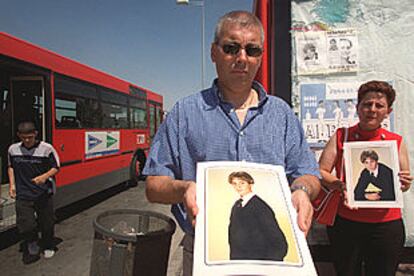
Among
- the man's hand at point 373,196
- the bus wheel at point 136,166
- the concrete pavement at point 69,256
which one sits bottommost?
the concrete pavement at point 69,256

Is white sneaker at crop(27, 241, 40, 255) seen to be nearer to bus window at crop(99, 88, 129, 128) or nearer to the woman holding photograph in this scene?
bus window at crop(99, 88, 129, 128)

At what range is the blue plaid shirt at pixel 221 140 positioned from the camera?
1561 mm

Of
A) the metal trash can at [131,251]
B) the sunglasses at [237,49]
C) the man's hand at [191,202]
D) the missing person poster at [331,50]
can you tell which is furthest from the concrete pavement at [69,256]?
the sunglasses at [237,49]

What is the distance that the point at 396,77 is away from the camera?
3.18 m

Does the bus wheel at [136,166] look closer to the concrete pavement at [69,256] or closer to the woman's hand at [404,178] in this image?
the concrete pavement at [69,256]

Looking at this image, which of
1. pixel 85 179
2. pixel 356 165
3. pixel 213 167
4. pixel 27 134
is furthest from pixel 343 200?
pixel 85 179

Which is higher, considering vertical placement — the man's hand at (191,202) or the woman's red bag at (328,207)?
the man's hand at (191,202)

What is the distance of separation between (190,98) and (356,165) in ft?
4.56

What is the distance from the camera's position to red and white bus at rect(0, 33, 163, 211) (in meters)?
6.26

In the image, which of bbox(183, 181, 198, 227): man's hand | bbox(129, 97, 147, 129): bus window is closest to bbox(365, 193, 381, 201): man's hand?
bbox(183, 181, 198, 227): man's hand

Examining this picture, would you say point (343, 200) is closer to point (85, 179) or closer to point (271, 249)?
point (271, 249)

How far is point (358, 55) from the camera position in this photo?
3170 mm

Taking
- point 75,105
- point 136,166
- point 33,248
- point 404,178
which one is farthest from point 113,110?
point 404,178

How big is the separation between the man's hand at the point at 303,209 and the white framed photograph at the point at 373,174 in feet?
3.83
